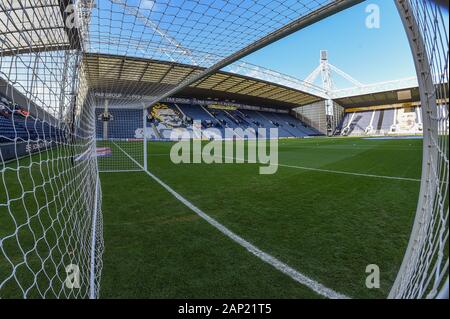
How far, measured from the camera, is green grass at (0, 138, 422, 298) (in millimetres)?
2025

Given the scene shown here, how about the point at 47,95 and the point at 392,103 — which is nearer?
the point at 47,95

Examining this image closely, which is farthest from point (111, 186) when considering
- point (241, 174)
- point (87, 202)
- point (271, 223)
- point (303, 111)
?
point (303, 111)

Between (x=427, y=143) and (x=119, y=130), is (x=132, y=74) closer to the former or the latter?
(x=119, y=130)

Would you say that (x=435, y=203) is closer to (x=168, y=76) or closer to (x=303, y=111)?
(x=168, y=76)

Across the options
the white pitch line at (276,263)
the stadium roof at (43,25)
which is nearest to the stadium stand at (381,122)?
the white pitch line at (276,263)

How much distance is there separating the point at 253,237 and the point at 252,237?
1 cm

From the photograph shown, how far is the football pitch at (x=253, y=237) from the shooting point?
79.7 inches

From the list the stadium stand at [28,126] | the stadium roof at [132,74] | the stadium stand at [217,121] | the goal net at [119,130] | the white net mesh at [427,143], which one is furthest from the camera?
the stadium stand at [217,121]

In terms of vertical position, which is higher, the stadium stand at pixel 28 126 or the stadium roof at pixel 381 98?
the stadium roof at pixel 381 98

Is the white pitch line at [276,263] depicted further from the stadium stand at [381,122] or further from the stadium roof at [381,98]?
the stadium stand at [381,122]

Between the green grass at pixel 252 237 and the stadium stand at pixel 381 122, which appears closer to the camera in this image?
the green grass at pixel 252 237

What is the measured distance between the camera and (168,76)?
9.60 m

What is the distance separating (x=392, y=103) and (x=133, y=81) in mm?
52182

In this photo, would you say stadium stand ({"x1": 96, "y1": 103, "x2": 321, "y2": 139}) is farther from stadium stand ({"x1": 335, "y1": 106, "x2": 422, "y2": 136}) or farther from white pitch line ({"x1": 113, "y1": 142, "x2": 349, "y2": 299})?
white pitch line ({"x1": 113, "y1": 142, "x2": 349, "y2": 299})
